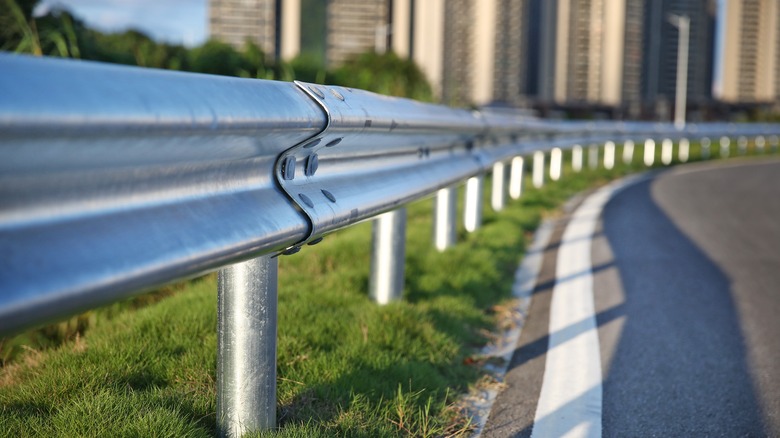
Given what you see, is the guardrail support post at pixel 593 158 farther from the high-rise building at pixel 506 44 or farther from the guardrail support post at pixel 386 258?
the high-rise building at pixel 506 44

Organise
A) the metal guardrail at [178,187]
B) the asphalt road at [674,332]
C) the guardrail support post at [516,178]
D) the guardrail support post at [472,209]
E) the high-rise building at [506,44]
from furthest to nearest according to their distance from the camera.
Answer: the high-rise building at [506,44] < the guardrail support post at [516,178] < the guardrail support post at [472,209] < the asphalt road at [674,332] < the metal guardrail at [178,187]

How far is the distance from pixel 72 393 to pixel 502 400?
162 cm

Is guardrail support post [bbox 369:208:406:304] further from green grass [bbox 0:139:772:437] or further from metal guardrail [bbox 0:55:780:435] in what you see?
metal guardrail [bbox 0:55:780:435]

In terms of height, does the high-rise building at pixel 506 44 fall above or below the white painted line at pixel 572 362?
above

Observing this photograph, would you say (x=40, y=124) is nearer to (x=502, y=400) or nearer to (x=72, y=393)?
(x=72, y=393)

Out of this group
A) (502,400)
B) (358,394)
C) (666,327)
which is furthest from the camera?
(666,327)

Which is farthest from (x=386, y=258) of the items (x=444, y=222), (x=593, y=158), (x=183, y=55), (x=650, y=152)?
(x=183, y=55)

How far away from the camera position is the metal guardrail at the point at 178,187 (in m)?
1.37

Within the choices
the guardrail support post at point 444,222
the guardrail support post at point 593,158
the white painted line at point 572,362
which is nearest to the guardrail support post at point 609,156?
the guardrail support post at point 593,158

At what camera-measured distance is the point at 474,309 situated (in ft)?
15.2

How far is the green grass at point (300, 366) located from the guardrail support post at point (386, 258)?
14 cm

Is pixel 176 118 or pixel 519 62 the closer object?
pixel 176 118

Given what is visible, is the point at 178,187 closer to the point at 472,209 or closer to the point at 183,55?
the point at 472,209

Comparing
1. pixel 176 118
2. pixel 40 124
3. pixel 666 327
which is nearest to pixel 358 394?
pixel 176 118
